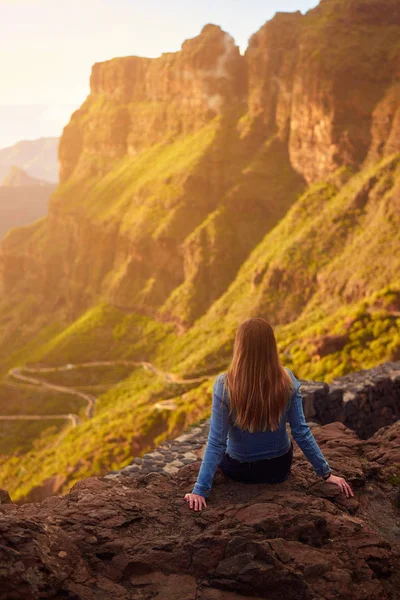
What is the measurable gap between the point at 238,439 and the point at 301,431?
1.98 feet

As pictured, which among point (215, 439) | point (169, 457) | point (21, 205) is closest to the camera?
point (215, 439)

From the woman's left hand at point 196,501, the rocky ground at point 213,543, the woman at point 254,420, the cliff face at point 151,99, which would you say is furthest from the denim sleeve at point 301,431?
the cliff face at point 151,99

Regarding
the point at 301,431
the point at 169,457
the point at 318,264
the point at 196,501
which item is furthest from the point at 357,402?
the point at 318,264

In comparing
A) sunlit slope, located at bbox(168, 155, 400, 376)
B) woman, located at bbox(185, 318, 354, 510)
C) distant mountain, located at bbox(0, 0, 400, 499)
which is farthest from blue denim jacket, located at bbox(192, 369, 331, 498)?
sunlit slope, located at bbox(168, 155, 400, 376)

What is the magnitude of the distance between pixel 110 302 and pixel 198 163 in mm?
23070

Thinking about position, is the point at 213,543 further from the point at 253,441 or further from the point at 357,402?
the point at 357,402

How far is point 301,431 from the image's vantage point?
5266 mm

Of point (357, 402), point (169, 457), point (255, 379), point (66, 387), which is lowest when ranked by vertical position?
point (66, 387)

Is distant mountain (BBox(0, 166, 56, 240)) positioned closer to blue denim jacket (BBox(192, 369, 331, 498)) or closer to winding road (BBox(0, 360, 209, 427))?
winding road (BBox(0, 360, 209, 427))

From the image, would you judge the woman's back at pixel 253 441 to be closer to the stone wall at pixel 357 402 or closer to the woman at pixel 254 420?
the woman at pixel 254 420

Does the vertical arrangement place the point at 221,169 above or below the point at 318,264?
above

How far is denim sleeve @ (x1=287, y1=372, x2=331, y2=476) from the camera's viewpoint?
5.20 m

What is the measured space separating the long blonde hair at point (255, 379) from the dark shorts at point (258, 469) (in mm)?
457

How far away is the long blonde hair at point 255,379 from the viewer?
16.1 ft
